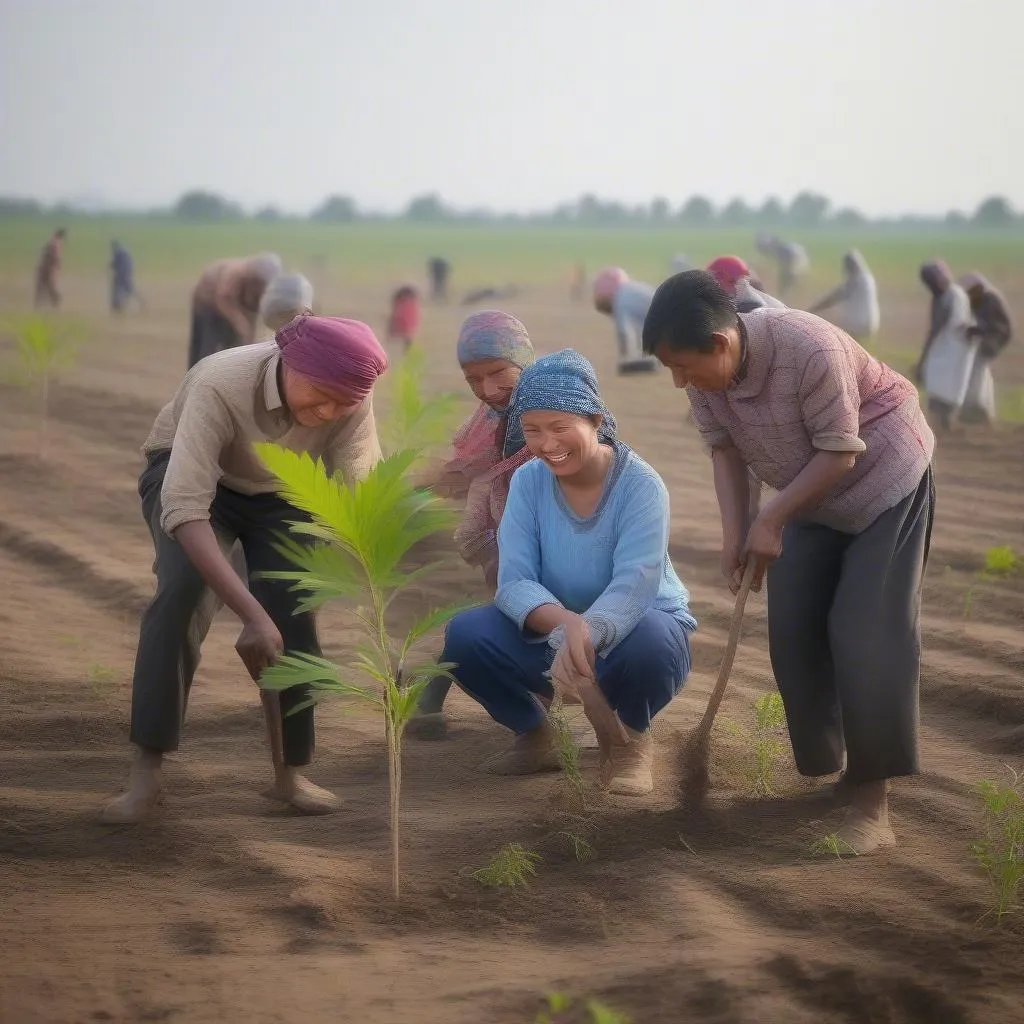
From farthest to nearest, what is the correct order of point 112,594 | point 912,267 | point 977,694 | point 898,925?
point 912,267 < point 112,594 < point 977,694 < point 898,925

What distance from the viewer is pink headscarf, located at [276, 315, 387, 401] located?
166 inches

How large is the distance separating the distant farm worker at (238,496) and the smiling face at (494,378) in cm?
80

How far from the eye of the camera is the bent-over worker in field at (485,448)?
17.8ft

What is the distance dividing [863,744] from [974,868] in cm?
45

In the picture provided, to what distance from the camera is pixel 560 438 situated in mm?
→ 4492

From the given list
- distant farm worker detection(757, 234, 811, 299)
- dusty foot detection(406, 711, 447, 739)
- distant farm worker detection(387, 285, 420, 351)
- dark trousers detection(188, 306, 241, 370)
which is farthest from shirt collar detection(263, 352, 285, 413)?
distant farm worker detection(757, 234, 811, 299)

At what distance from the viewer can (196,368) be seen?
4.52m

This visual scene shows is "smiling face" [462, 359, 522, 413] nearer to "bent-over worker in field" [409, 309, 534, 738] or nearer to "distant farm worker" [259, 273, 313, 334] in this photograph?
"bent-over worker in field" [409, 309, 534, 738]

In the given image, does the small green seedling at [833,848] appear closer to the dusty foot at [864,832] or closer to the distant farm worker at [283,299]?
the dusty foot at [864,832]

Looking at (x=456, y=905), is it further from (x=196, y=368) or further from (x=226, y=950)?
(x=196, y=368)

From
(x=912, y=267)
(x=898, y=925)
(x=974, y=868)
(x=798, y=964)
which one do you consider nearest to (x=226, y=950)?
(x=798, y=964)

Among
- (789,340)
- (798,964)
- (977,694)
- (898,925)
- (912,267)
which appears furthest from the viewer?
(912,267)

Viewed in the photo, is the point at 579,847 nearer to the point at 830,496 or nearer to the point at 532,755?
the point at 532,755

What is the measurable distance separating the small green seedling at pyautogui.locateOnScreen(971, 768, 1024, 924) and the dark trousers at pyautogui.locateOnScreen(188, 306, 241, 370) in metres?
6.62
